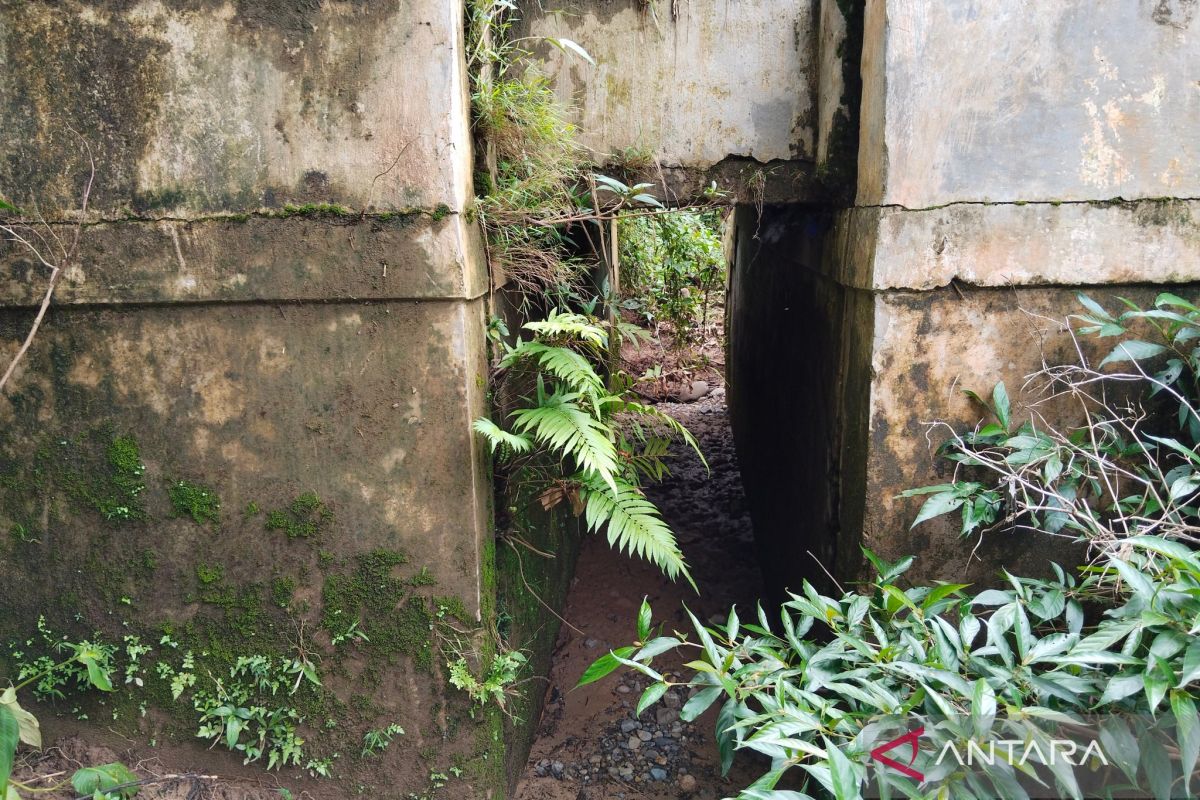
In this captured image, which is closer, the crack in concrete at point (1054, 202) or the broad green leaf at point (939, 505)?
the broad green leaf at point (939, 505)

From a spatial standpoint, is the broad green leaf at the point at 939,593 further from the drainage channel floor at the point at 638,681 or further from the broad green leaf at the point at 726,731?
the drainage channel floor at the point at 638,681

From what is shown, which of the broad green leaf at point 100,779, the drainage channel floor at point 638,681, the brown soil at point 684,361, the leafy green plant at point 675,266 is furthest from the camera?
the brown soil at point 684,361

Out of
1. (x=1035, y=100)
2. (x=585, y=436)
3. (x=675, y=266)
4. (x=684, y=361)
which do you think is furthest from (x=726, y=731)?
(x=675, y=266)

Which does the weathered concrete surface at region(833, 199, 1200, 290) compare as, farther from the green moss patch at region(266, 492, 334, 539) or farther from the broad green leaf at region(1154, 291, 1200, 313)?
the green moss patch at region(266, 492, 334, 539)

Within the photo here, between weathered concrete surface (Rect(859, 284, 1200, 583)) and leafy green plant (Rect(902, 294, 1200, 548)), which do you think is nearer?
leafy green plant (Rect(902, 294, 1200, 548))

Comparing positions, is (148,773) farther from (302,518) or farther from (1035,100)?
(1035,100)

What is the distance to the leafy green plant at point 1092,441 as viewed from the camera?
103 inches

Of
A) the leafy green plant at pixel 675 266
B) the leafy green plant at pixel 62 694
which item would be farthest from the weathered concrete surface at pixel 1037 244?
the leafy green plant at pixel 675 266

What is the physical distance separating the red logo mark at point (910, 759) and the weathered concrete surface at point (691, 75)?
94.1 inches

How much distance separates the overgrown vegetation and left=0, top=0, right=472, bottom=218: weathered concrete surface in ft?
5.93

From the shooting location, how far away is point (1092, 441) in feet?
8.68

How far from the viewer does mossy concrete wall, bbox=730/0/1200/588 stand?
107 inches

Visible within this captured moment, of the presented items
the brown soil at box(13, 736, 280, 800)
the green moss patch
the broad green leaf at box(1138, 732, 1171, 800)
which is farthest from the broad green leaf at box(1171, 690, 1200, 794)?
the brown soil at box(13, 736, 280, 800)

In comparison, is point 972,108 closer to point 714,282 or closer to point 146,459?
point 146,459
